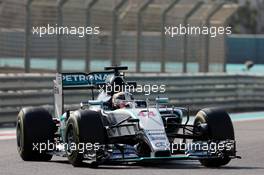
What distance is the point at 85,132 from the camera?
1070cm

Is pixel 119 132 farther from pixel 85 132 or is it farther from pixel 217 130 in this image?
pixel 217 130

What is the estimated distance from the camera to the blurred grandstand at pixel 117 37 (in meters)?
20.0

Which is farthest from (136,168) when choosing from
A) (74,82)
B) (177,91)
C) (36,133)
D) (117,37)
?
(117,37)

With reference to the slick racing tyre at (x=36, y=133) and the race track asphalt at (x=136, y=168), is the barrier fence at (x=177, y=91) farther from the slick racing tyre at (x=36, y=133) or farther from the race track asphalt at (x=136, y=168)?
the slick racing tyre at (x=36, y=133)

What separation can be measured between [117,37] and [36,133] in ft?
36.7

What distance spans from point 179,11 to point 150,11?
1.05 meters

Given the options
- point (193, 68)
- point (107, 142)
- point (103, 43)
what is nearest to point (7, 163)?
point (107, 142)

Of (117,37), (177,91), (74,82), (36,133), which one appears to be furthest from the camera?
(117,37)

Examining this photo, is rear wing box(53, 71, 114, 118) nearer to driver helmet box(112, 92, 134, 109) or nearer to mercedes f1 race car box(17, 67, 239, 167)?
mercedes f1 race car box(17, 67, 239, 167)

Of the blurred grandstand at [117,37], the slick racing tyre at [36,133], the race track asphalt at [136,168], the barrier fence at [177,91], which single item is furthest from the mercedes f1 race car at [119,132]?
the blurred grandstand at [117,37]

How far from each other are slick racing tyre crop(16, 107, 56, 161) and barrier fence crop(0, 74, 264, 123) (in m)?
5.91

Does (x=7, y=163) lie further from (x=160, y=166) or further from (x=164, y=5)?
(x=164, y=5)

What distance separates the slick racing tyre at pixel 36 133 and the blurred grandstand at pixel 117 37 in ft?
25.1

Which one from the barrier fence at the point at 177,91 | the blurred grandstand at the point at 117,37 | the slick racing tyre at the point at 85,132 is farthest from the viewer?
the blurred grandstand at the point at 117,37
